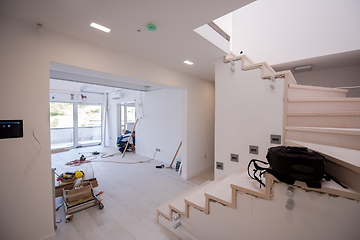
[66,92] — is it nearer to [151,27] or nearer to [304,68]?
[151,27]

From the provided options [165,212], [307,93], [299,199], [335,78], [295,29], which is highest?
[295,29]

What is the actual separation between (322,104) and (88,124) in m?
8.51

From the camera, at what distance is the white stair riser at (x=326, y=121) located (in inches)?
66.2

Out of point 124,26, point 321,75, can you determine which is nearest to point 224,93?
point 124,26

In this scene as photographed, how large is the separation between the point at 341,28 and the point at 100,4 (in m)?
3.52

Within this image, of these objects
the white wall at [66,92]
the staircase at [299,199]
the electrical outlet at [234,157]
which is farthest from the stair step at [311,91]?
the white wall at [66,92]

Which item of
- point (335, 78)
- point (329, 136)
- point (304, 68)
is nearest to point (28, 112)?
point (329, 136)

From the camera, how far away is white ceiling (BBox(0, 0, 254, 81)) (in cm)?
139

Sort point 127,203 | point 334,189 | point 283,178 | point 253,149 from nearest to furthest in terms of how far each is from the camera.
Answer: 1. point 334,189
2. point 283,178
3. point 253,149
4. point 127,203

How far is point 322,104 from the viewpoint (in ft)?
6.47

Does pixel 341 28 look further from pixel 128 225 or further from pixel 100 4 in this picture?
pixel 128 225

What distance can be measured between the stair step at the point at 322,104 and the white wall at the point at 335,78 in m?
1.42

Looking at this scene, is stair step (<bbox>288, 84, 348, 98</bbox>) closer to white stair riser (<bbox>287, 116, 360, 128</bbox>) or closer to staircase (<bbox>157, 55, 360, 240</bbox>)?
staircase (<bbox>157, 55, 360, 240</bbox>)

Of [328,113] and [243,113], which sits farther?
[243,113]
